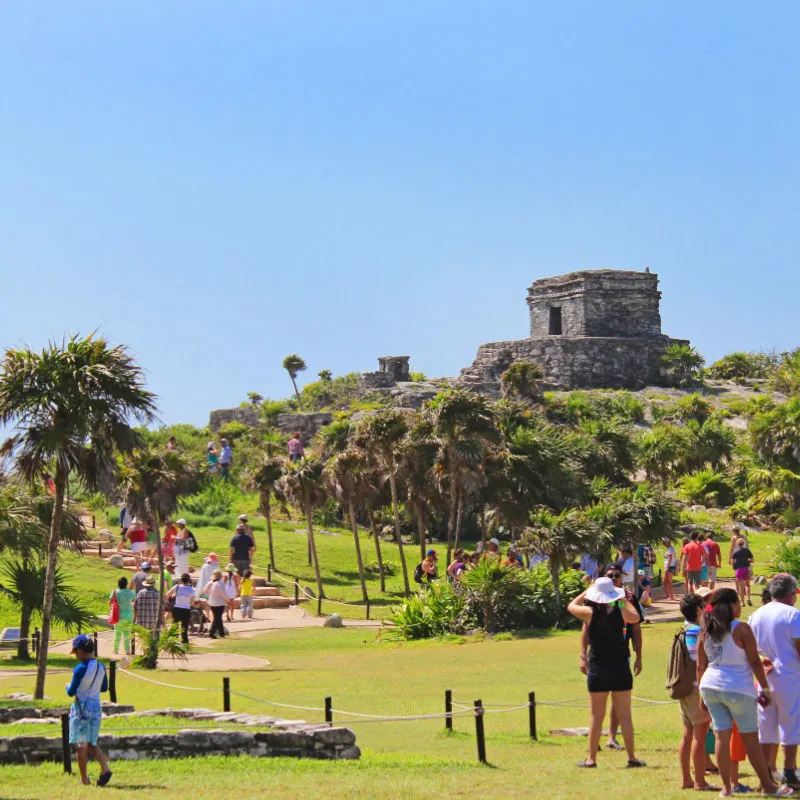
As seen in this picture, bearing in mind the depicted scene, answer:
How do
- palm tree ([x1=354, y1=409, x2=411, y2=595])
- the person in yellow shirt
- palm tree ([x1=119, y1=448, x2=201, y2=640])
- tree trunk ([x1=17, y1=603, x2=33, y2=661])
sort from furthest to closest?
palm tree ([x1=354, y1=409, x2=411, y2=595]) < the person in yellow shirt < palm tree ([x1=119, y1=448, x2=201, y2=640]) < tree trunk ([x1=17, y1=603, x2=33, y2=661])

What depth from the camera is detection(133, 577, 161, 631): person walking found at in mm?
20000

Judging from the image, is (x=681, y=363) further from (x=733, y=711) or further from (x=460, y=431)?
(x=733, y=711)

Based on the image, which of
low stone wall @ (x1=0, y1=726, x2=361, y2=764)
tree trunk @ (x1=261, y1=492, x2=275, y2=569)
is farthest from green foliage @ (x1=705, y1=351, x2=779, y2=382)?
low stone wall @ (x1=0, y1=726, x2=361, y2=764)

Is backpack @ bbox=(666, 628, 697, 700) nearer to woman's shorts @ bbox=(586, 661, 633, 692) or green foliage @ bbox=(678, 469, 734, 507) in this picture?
woman's shorts @ bbox=(586, 661, 633, 692)

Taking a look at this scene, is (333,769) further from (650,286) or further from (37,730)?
(650,286)

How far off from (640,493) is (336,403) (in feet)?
103

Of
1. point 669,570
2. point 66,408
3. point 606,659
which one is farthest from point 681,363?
point 606,659

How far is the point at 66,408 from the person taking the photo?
1422cm

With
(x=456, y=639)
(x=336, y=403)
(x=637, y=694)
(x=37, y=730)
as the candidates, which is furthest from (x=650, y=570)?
(x=336, y=403)

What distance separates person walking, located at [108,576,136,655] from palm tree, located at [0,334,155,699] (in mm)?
4482

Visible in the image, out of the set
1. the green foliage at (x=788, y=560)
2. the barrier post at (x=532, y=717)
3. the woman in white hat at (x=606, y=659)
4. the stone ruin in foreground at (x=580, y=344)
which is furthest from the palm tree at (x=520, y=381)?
the woman in white hat at (x=606, y=659)

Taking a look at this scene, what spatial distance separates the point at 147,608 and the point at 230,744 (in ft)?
32.8

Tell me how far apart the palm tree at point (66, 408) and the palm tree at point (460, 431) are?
43.8ft

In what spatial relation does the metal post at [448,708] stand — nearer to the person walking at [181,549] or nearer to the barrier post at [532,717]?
the barrier post at [532,717]
